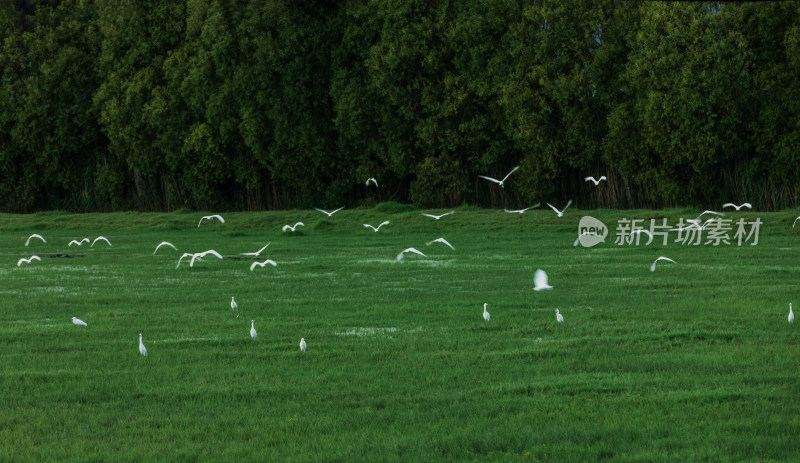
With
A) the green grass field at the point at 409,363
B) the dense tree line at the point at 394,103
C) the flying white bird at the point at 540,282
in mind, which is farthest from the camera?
the dense tree line at the point at 394,103

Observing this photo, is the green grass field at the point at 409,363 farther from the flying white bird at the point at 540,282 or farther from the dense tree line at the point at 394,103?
the dense tree line at the point at 394,103

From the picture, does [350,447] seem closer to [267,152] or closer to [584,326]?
[584,326]

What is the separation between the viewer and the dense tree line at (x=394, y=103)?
2461cm

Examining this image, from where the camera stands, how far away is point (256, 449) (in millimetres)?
5375

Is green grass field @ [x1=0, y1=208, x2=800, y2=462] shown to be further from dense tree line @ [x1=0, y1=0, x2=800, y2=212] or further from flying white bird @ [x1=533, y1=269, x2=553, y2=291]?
dense tree line @ [x1=0, y1=0, x2=800, y2=212]

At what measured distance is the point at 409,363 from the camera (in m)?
7.44

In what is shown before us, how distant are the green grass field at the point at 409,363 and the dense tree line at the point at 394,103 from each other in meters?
10.5

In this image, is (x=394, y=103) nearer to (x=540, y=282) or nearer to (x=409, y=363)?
(x=540, y=282)

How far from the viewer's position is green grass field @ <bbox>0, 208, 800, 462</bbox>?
544cm

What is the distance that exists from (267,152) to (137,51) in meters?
7.56

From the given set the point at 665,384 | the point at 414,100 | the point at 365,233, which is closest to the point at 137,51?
the point at 414,100

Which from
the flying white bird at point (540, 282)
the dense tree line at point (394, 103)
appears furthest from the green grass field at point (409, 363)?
the dense tree line at point (394, 103)

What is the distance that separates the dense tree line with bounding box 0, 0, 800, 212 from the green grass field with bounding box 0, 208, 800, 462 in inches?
412

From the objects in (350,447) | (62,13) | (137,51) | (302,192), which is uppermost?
(62,13)
